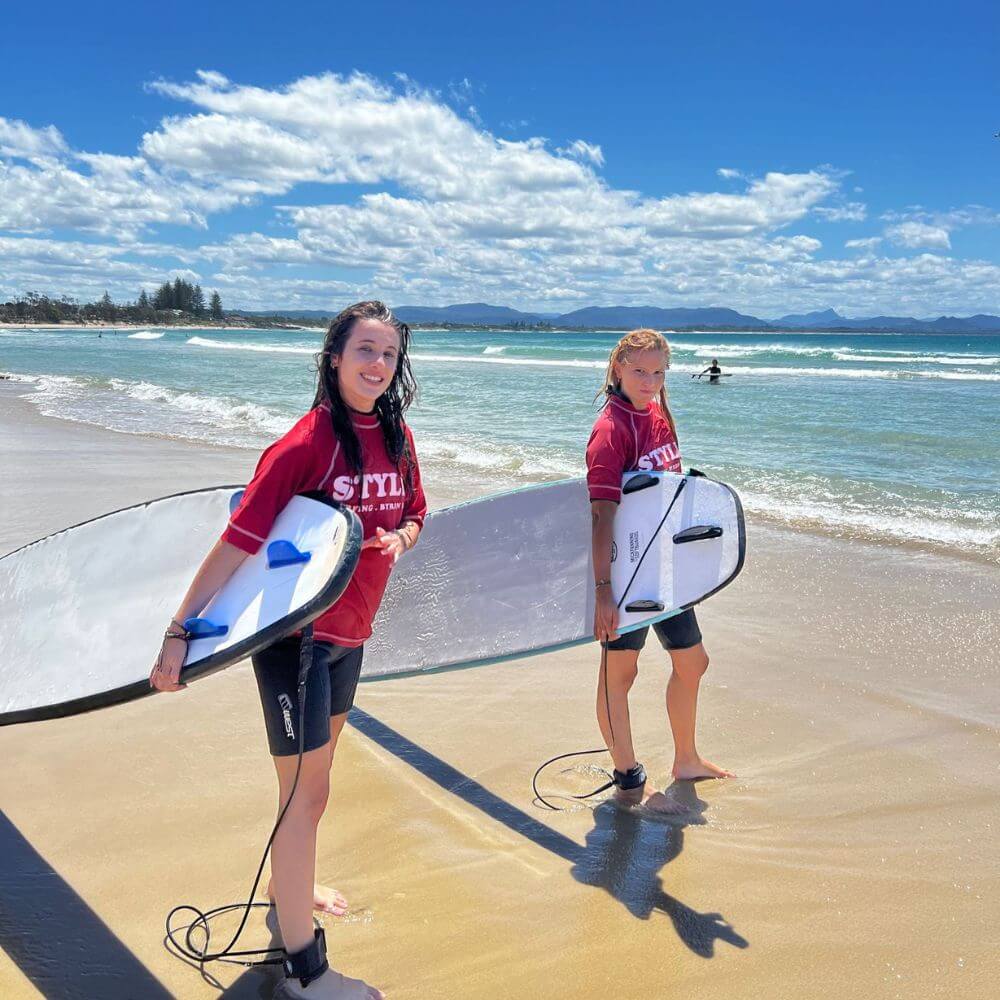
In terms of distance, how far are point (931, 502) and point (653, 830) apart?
6.02m

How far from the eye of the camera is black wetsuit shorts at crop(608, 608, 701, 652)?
2.88 metres

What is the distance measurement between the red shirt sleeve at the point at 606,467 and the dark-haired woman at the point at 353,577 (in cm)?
77

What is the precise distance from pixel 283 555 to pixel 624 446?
131 cm

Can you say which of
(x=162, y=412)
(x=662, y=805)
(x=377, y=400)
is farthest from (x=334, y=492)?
(x=162, y=412)

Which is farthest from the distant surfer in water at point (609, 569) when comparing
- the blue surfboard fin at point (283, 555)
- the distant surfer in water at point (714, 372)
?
the distant surfer in water at point (714, 372)

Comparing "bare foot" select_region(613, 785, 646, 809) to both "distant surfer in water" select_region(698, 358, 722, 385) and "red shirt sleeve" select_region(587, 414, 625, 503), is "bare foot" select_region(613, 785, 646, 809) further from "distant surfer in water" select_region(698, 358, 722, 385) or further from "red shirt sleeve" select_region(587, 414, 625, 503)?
"distant surfer in water" select_region(698, 358, 722, 385)

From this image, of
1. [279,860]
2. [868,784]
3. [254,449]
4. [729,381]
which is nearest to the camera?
[279,860]

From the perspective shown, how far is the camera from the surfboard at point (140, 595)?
1889 mm

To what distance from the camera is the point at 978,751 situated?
322 centimetres

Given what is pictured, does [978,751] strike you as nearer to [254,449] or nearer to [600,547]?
[600,547]

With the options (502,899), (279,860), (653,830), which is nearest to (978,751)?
(653,830)

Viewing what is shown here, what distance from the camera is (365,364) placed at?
6.83ft

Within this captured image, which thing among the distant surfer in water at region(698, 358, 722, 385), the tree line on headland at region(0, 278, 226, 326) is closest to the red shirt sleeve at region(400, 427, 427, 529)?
the distant surfer in water at region(698, 358, 722, 385)

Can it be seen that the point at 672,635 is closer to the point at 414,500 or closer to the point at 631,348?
the point at 631,348
